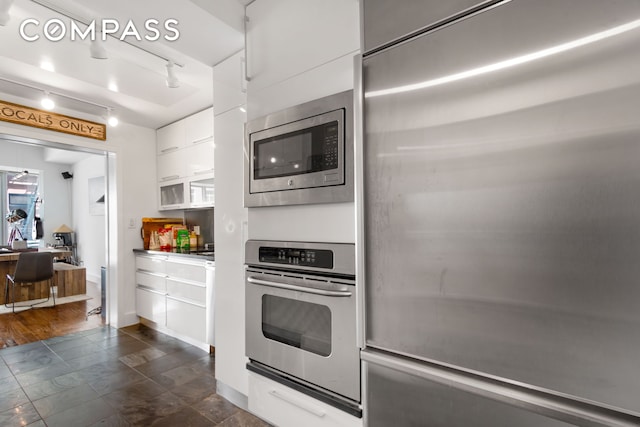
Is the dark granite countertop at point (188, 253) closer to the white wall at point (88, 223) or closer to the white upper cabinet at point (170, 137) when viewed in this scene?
the white upper cabinet at point (170, 137)

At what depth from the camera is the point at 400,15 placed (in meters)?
0.96

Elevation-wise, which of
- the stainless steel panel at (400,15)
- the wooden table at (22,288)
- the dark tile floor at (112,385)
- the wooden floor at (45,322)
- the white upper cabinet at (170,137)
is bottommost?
the wooden floor at (45,322)

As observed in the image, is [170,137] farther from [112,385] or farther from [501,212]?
[501,212]

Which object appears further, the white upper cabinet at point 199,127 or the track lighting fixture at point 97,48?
the white upper cabinet at point 199,127

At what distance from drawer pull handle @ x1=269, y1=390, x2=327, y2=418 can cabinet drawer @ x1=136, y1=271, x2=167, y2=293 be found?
230cm

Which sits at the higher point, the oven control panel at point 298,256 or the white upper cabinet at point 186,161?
the white upper cabinet at point 186,161

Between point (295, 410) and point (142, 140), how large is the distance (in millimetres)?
3685

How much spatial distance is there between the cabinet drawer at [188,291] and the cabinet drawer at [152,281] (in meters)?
A: 0.11

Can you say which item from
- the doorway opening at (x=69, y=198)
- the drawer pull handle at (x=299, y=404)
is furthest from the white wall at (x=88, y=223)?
the drawer pull handle at (x=299, y=404)

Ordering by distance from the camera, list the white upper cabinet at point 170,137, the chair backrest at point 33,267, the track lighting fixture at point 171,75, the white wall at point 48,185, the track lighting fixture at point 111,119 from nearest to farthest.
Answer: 1. the track lighting fixture at point 171,75
2. the track lighting fixture at point 111,119
3. the white upper cabinet at point 170,137
4. the chair backrest at point 33,267
5. the white wall at point 48,185

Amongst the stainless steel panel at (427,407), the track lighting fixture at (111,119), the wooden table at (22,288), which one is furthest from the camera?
the wooden table at (22,288)

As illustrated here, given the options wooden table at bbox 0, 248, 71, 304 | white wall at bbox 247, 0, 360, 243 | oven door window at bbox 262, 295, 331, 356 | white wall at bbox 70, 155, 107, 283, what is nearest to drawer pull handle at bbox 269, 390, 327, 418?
oven door window at bbox 262, 295, 331, 356

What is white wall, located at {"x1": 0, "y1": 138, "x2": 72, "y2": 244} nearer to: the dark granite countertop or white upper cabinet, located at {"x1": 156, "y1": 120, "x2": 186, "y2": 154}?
white upper cabinet, located at {"x1": 156, "y1": 120, "x2": 186, "y2": 154}

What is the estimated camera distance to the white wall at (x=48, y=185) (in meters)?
6.46
